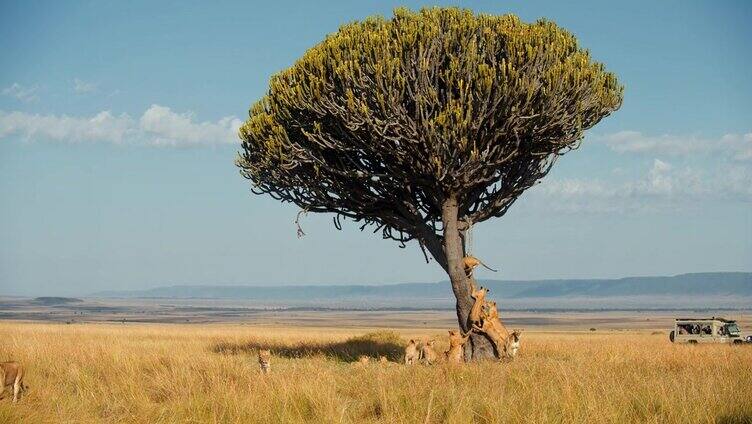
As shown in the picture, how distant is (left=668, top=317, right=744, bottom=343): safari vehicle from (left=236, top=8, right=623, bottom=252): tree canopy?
18.4 meters

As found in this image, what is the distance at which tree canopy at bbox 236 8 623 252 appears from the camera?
18.5 m

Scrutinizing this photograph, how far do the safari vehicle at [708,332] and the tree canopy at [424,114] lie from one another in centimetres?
1842

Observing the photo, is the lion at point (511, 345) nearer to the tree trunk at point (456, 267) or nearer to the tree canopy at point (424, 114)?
the tree trunk at point (456, 267)

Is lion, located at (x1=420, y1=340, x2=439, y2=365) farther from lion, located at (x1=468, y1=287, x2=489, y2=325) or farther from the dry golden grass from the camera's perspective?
the dry golden grass

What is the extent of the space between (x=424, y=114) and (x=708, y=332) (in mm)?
23763

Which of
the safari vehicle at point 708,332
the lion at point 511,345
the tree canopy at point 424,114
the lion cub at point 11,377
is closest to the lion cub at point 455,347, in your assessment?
the lion at point 511,345

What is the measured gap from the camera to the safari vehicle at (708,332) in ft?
118

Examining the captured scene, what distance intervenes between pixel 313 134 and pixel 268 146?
1185 millimetres

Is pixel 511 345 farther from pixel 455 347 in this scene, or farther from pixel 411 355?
pixel 411 355

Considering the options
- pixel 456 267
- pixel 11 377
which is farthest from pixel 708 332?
pixel 11 377

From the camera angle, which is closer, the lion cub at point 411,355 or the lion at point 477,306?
the lion cub at point 411,355

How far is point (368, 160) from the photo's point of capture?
2119 cm

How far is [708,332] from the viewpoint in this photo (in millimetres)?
36969

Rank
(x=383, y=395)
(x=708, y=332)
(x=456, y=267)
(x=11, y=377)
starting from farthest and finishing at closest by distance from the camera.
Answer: (x=708, y=332) < (x=456, y=267) < (x=383, y=395) < (x=11, y=377)
